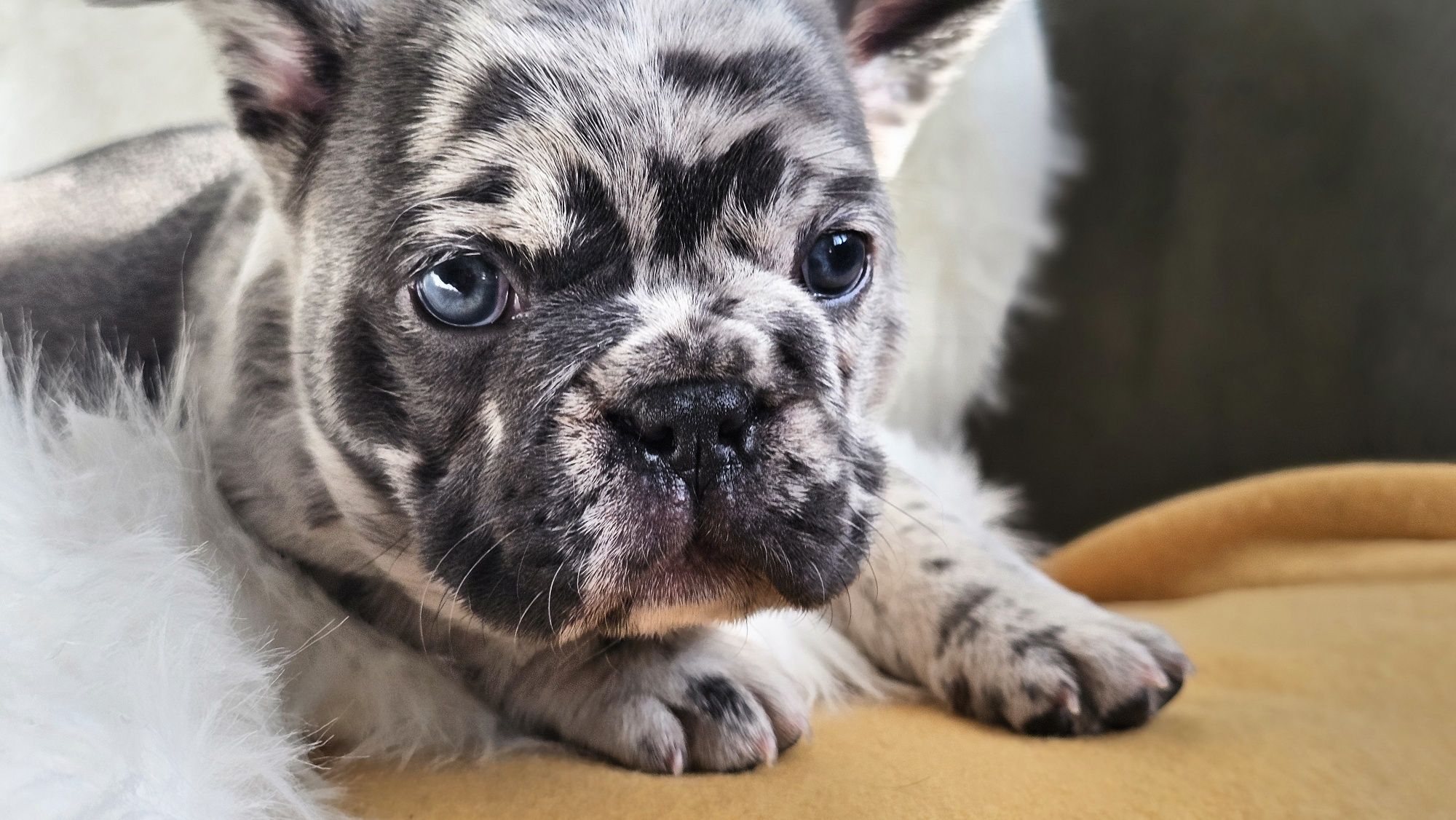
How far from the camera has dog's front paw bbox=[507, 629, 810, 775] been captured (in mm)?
986

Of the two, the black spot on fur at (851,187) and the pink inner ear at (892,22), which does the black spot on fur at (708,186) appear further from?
the pink inner ear at (892,22)

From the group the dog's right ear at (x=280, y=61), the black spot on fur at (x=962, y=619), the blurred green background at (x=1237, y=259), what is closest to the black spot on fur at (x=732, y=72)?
the dog's right ear at (x=280, y=61)

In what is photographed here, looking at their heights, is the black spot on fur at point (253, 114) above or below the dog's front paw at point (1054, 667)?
above

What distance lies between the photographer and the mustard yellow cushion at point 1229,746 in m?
0.88

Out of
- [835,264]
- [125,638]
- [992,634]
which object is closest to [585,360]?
[835,264]

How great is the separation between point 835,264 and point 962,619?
43cm

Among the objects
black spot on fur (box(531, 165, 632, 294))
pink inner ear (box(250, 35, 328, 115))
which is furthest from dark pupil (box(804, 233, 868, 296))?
pink inner ear (box(250, 35, 328, 115))

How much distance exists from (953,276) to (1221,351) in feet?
1.61

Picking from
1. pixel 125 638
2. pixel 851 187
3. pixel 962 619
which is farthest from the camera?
pixel 962 619

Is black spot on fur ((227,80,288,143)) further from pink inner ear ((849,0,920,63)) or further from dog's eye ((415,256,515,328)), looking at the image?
pink inner ear ((849,0,920,63))

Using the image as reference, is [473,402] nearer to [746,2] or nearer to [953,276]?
[746,2]

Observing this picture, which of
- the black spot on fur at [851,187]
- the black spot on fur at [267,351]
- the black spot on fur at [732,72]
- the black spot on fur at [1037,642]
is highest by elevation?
the black spot on fur at [732,72]

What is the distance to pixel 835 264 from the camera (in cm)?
109

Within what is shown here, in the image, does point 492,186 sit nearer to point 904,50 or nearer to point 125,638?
point 125,638
